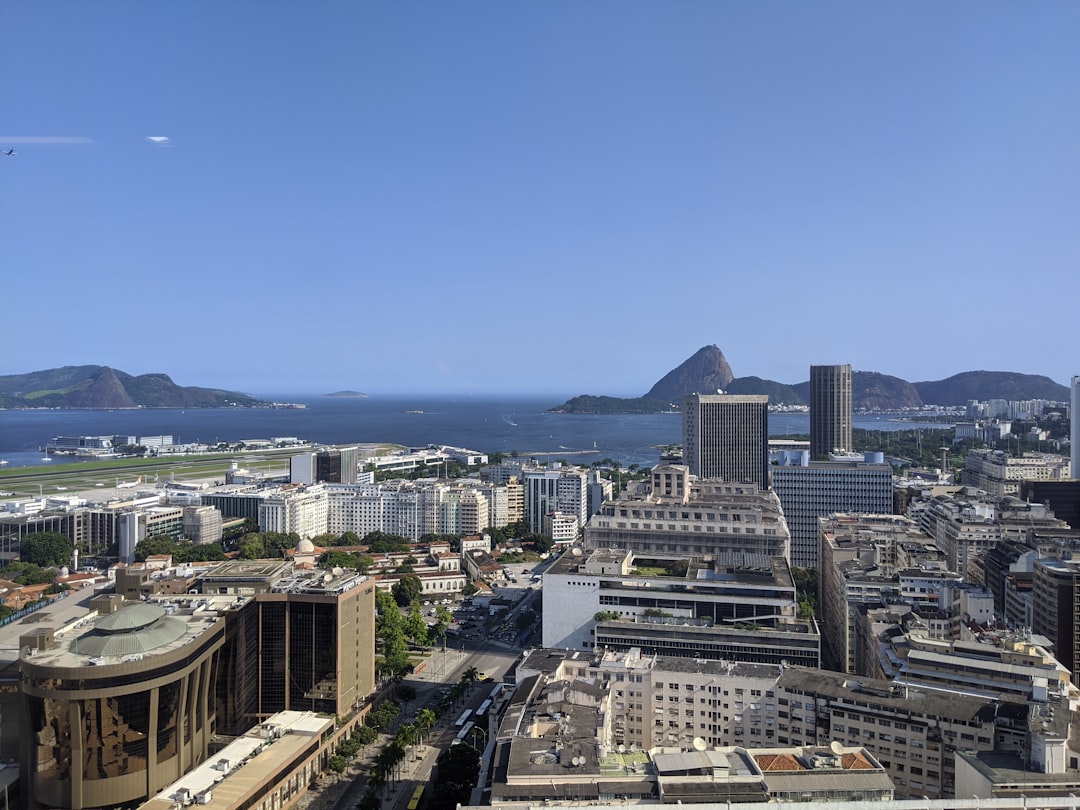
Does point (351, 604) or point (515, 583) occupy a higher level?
point (351, 604)

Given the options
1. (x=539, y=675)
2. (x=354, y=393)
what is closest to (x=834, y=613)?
(x=539, y=675)

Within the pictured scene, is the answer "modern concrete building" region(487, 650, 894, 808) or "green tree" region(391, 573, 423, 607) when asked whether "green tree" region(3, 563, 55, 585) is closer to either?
"green tree" region(391, 573, 423, 607)

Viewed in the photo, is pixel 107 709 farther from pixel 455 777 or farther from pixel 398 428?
pixel 398 428

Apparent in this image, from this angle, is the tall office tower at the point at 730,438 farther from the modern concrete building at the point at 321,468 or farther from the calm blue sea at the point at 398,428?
the calm blue sea at the point at 398,428

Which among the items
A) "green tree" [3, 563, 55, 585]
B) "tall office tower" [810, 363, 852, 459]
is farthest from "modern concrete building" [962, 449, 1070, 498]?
"green tree" [3, 563, 55, 585]

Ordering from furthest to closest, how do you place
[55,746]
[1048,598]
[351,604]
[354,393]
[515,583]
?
[354,393] < [515,583] < [1048,598] < [351,604] < [55,746]

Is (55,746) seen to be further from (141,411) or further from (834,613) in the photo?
(141,411)
